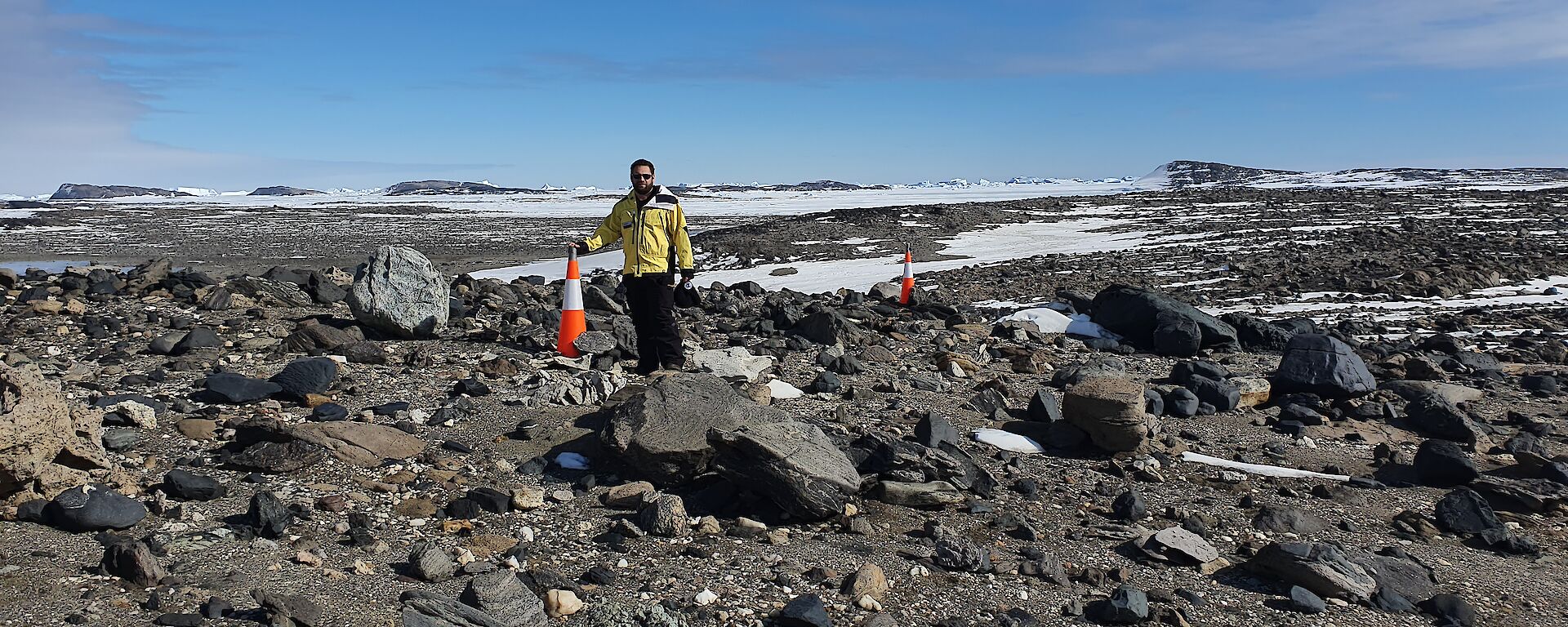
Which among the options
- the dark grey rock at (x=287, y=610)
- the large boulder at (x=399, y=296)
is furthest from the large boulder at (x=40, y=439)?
the large boulder at (x=399, y=296)

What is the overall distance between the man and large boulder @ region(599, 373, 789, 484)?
172cm

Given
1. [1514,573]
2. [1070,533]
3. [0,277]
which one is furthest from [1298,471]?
[0,277]

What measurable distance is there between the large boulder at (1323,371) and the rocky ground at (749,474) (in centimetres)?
2

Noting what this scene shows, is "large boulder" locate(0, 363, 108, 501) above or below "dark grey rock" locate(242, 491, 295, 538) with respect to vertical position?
above

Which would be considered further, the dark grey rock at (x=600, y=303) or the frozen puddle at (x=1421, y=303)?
the frozen puddle at (x=1421, y=303)

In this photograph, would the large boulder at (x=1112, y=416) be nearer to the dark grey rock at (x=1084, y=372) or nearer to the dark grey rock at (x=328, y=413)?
the dark grey rock at (x=1084, y=372)

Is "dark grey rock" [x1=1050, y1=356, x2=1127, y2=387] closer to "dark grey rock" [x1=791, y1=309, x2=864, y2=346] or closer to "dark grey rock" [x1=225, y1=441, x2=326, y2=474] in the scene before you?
"dark grey rock" [x1=791, y1=309, x2=864, y2=346]

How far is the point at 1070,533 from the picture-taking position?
431 cm

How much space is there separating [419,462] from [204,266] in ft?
74.9

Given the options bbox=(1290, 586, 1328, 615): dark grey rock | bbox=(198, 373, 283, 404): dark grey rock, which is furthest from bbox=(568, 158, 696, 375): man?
bbox=(1290, 586, 1328, 615): dark grey rock

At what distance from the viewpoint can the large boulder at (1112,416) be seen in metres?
5.35

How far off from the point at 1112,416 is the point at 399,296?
18.1 feet

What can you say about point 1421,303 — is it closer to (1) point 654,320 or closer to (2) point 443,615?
(1) point 654,320

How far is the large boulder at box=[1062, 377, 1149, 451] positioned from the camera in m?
5.35
